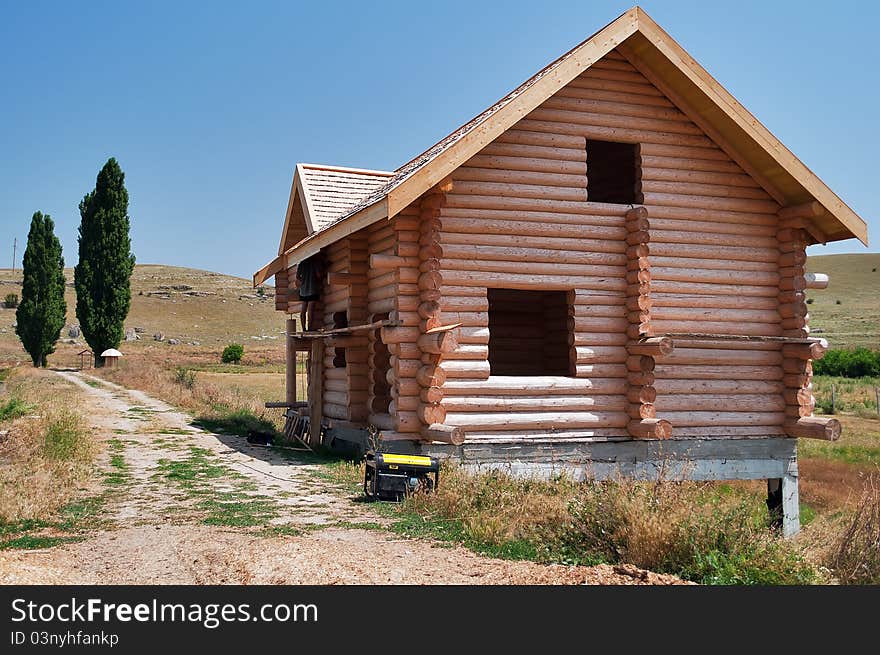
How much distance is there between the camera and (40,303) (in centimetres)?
5738

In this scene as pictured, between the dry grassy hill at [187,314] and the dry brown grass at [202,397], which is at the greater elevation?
the dry grassy hill at [187,314]

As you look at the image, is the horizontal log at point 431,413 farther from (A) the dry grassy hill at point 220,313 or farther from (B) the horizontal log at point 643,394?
(A) the dry grassy hill at point 220,313

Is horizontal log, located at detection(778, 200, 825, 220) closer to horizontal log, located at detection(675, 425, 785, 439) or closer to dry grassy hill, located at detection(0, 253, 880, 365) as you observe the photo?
horizontal log, located at detection(675, 425, 785, 439)

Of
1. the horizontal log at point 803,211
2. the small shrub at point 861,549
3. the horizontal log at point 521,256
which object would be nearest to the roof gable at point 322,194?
the horizontal log at point 521,256

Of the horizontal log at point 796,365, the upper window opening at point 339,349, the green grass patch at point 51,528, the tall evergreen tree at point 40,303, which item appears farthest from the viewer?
the tall evergreen tree at point 40,303

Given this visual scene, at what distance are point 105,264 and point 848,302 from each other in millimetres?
92845

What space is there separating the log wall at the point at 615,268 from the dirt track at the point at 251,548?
132 inches

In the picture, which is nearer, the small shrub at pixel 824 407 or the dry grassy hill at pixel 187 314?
the small shrub at pixel 824 407

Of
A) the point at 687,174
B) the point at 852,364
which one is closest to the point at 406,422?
the point at 687,174

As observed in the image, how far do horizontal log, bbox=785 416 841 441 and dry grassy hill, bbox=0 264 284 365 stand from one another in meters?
63.7

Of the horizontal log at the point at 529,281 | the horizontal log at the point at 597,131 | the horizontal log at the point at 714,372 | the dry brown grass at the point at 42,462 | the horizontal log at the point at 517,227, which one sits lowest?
the dry brown grass at the point at 42,462

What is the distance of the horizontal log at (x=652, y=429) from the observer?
45.3 feet

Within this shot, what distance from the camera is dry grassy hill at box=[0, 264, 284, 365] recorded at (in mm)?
88875

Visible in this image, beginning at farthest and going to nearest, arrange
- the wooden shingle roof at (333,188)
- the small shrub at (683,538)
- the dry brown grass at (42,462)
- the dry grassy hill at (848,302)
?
1. the dry grassy hill at (848,302)
2. the wooden shingle roof at (333,188)
3. the dry brown grass at (42,462)
4. the small shrub at (683,538)
